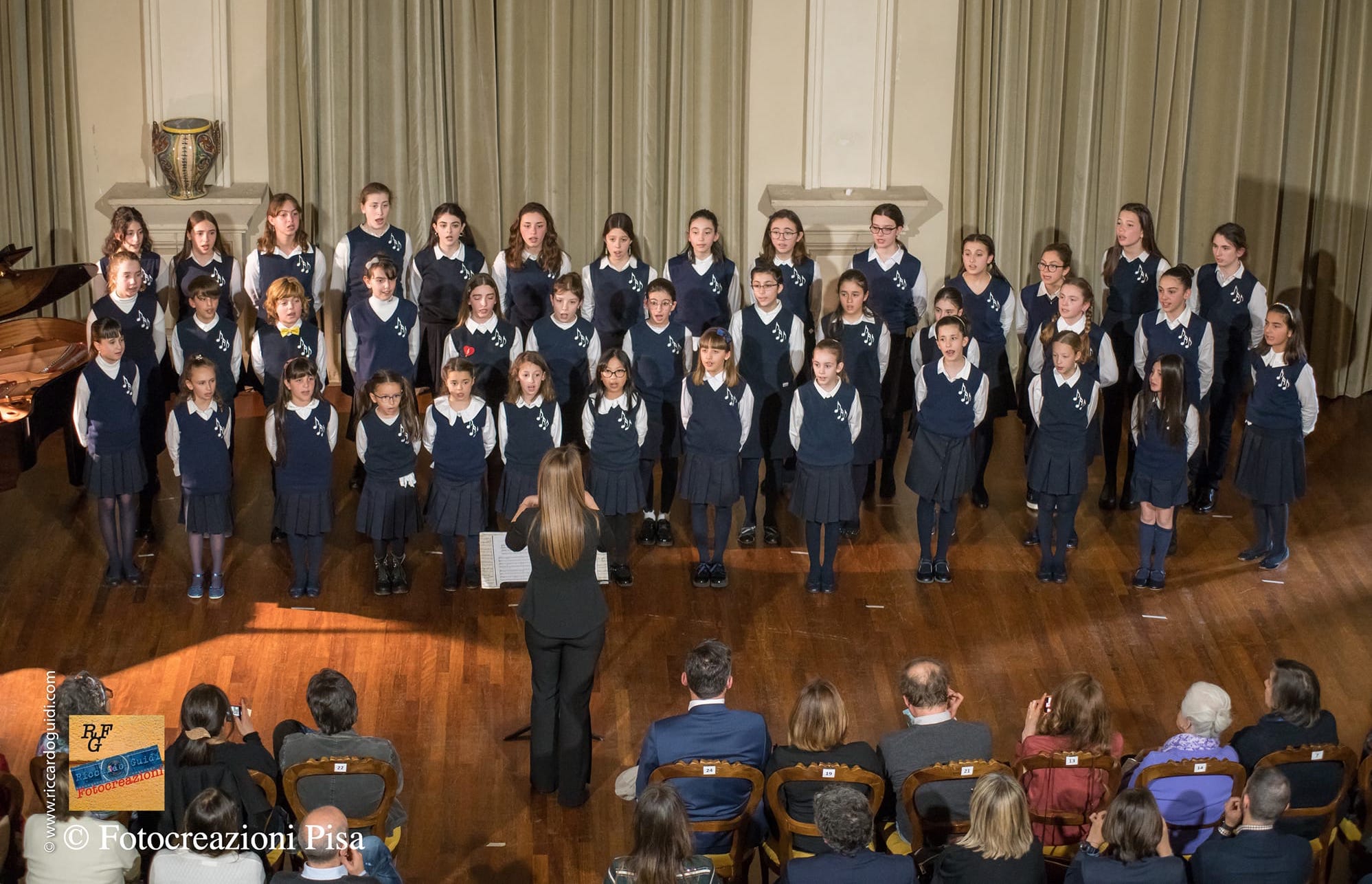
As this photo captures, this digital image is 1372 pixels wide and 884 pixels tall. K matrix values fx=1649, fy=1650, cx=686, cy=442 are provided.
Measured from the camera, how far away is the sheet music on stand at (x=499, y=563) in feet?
20.4

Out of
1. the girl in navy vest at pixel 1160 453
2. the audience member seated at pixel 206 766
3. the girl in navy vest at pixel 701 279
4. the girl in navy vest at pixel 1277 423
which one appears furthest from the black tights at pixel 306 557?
the girl in navy vest at pixel 1277 423

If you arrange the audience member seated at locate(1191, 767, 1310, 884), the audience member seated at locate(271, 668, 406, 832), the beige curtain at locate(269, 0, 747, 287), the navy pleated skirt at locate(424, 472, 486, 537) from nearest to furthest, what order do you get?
1. the audience member seated at locate(1191, 767, 1310, 884)
2. the audience member seated at locate(271, 668, 406, 832)
3. the navy pleated skirt at locate(424, 472, 486, 537)
4. the beige curtain at locate(269, 0, 747, 287)

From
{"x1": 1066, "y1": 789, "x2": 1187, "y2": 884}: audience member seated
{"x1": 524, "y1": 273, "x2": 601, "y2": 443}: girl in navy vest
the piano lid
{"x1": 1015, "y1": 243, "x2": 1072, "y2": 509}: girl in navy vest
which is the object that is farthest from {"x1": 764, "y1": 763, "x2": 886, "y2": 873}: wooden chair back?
the piano lid

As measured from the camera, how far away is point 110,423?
21.5 feet

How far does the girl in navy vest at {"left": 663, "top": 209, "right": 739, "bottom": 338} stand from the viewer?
7.56 metres

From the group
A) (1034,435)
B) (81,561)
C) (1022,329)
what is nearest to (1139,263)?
(1022,329)

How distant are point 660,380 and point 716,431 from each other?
1.66ft

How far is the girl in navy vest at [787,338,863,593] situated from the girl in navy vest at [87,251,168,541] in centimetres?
274

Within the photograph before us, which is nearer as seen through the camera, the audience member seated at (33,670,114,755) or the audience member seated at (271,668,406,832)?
the audience member seated at (33,670,114,755)

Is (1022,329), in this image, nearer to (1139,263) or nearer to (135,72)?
(1139,263)

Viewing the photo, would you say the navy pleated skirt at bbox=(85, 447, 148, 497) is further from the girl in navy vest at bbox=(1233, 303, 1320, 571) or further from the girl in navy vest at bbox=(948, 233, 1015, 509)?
the girl in navy vest at bbox=(1233, 303, 1320, 571)

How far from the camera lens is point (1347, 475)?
8078mm

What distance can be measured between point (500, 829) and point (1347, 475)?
4845 mm

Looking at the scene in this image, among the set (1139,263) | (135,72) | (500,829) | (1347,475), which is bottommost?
(500,829)
